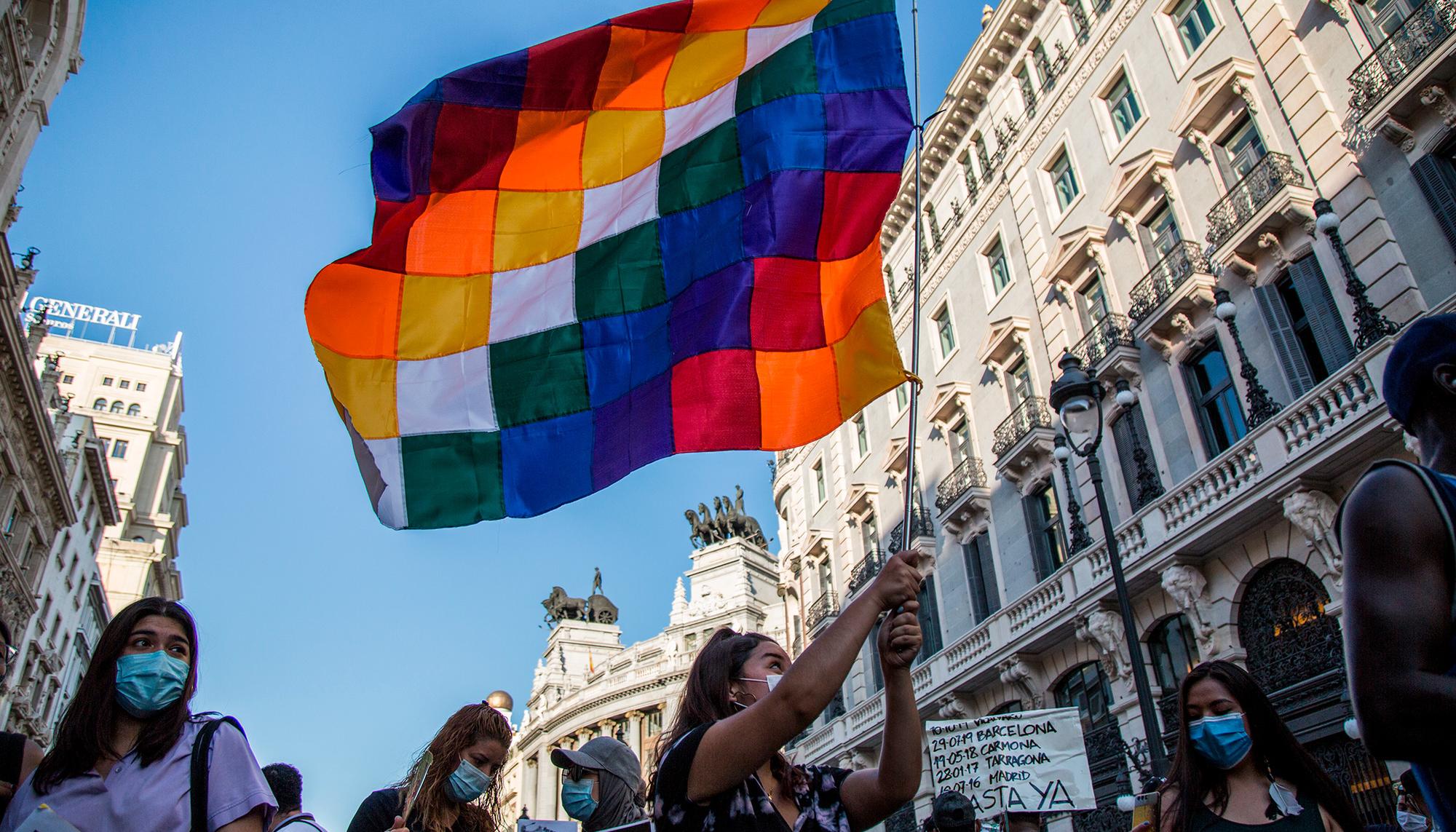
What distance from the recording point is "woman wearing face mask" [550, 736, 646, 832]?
5.43m

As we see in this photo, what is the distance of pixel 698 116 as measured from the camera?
5941 mm

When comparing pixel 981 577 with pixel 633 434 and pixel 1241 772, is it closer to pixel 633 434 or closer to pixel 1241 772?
pixel 633 434

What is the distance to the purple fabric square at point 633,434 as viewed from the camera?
524 centimetres

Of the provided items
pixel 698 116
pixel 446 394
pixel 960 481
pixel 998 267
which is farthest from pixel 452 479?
pixel 998 267

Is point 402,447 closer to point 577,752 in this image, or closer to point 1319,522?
point 577,752

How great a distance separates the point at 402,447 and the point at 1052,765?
22.4ft

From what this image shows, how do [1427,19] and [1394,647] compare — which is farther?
[1427,19]

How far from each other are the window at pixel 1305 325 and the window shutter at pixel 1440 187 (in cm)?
169

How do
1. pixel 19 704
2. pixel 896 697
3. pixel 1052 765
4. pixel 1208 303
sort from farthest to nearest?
pixel 19 704, pixel 1208 303, pixel 1052 765, pixel 896 697

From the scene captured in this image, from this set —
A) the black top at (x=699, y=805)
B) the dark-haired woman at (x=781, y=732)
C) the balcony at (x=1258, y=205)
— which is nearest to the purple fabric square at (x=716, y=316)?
the dark-haired woman at (x=781, y=732)

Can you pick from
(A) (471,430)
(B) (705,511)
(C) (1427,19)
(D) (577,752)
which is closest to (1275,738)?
(D) (577,752)

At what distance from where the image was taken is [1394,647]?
1678 mm

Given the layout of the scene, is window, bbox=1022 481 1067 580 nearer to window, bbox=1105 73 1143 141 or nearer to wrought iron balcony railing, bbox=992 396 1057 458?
wrought iron balcony railing, bbox=992 396 1057 458

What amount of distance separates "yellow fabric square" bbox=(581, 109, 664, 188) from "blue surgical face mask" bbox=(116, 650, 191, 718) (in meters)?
3.81
